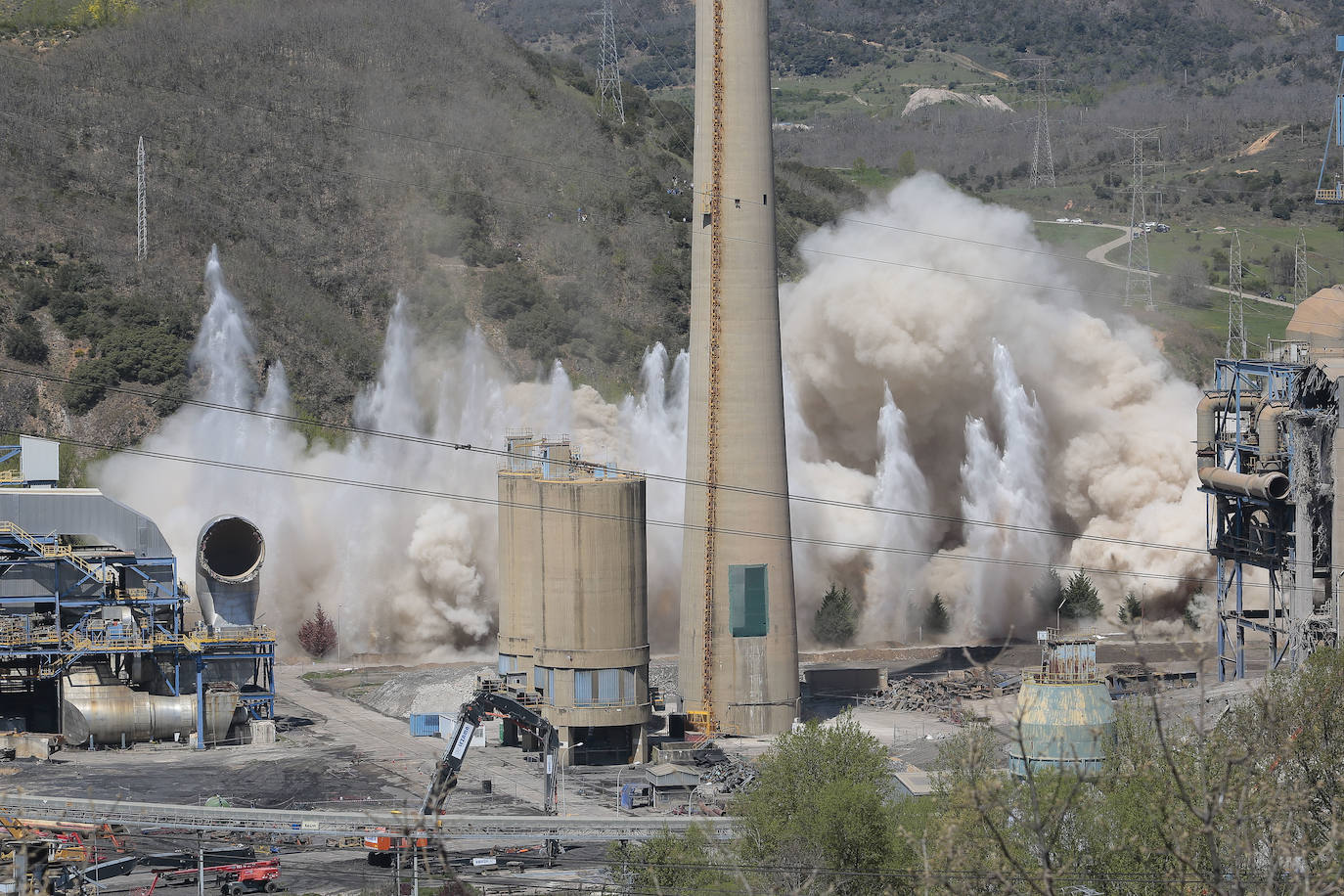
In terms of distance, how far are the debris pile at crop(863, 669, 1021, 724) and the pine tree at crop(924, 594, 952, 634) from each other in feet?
45.9

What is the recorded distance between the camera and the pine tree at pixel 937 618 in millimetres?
97000

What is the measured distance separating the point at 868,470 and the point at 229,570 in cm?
4368

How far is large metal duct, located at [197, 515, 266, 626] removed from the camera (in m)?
71.4

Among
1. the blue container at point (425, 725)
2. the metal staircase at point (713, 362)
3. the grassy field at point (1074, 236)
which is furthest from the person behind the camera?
the grassy field at point (1074, 236)

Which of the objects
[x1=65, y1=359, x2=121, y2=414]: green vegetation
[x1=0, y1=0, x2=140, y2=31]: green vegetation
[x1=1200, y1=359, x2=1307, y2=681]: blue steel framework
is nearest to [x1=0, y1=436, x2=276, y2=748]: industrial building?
[x1=1200, y1=359, x2=1307, y2=681]: blue steel framework

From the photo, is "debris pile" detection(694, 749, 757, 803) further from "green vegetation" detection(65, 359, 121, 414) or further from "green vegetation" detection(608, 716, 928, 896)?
"green vegetation" detection(65, 359, 121, 414)

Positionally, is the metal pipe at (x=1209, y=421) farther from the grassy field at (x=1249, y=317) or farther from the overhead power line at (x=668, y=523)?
the grassy field at (x=1249, y=317)

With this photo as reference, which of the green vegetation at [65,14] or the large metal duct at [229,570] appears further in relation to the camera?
the green vegetation at [65,14]

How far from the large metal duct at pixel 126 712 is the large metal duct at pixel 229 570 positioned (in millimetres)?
2625

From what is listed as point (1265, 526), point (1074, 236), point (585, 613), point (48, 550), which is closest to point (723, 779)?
point (585, 613)

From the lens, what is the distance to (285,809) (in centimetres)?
5566

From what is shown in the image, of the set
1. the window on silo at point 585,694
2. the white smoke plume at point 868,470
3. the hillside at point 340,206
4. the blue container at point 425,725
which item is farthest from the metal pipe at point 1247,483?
the hillside at point 340,206

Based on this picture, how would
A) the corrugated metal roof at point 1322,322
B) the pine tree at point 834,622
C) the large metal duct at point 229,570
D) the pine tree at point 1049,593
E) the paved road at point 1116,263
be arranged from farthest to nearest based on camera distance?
1. the paved road at point 1116,263
2. the pine tree at point 1049,593
3. the pine tree at point 834,622
4. the large metal duct at point 229,570
5. the corrugated metal roof at point 1322,322

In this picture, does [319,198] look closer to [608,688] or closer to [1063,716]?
[608,688]
